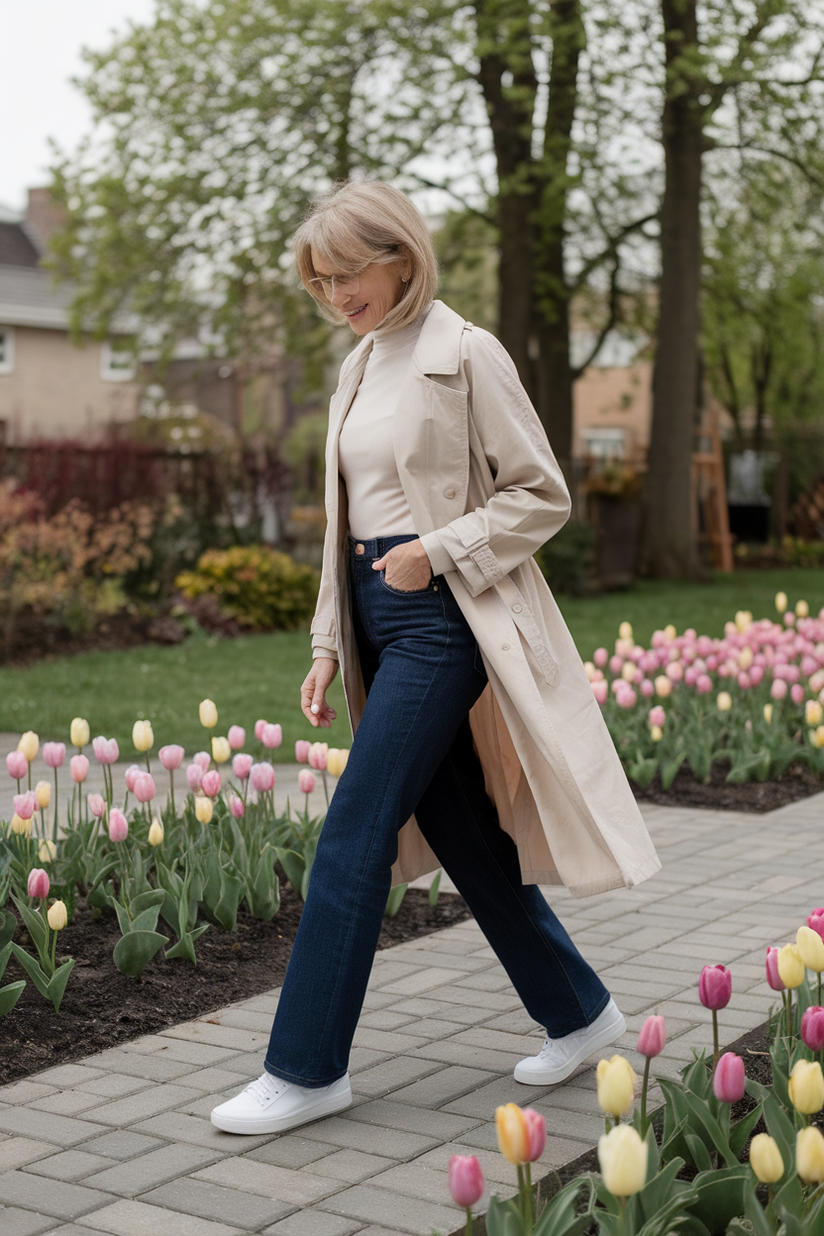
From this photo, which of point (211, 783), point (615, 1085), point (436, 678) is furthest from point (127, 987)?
point (615, 1085)

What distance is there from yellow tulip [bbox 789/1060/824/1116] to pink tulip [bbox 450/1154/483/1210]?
0.48 m

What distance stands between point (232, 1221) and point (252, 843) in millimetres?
1935

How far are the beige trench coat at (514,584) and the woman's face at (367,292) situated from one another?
10 centimetres

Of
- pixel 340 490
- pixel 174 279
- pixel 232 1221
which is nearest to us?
pixel 232 1221

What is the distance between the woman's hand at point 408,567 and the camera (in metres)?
2.89

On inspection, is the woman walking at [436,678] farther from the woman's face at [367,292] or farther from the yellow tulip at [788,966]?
the yellow tulip at [788,966]

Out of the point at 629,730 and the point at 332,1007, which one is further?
the point at 629,730

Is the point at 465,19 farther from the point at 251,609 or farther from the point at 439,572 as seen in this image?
the point at 439,572

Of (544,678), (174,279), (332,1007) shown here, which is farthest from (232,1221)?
(174,279)

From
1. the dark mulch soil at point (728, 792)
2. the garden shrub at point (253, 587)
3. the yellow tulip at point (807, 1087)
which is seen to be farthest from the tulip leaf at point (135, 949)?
the garden shrub at point (253, 587)

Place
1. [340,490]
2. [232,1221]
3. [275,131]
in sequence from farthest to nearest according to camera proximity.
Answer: [275,131]
[340,490]
[232,1221]

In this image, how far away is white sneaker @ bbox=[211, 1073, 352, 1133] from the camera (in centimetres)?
290

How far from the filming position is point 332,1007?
289 centimetres

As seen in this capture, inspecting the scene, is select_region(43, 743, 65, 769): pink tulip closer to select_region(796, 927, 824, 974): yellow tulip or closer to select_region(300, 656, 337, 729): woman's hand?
select_region(300, 656, 337, 729): woman's hand
